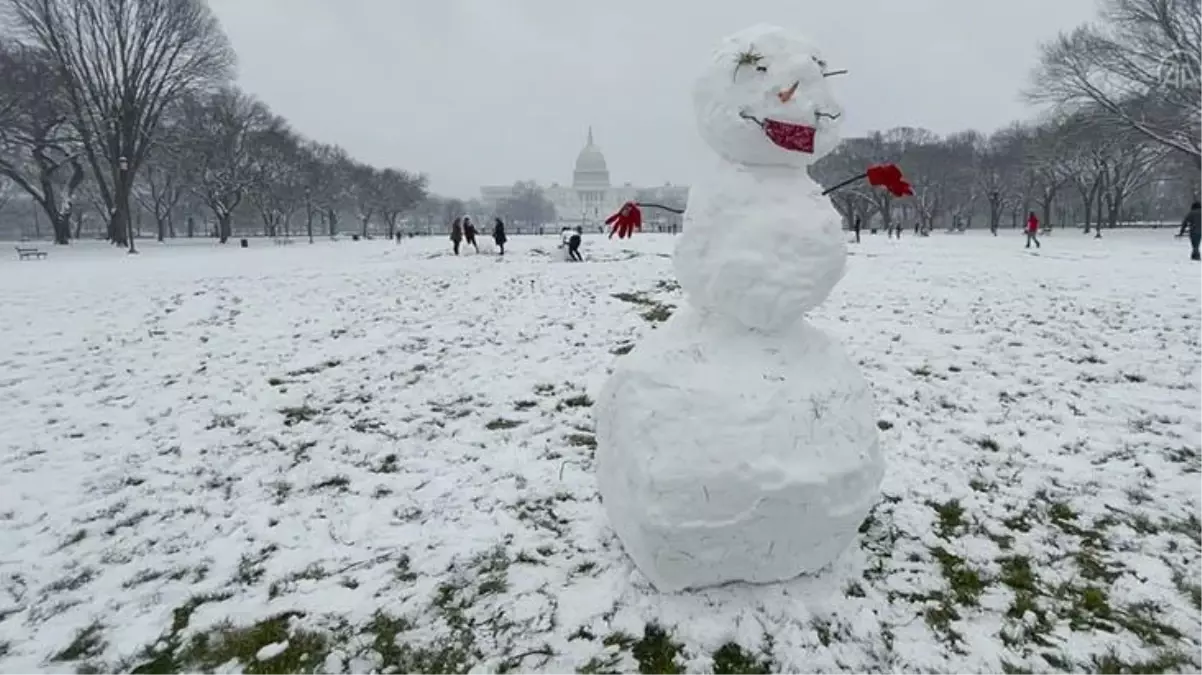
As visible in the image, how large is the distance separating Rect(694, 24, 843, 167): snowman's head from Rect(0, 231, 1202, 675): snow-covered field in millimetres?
2691

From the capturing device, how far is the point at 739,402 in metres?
3.24

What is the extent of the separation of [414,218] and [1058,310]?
292ft

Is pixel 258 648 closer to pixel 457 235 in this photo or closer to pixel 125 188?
pixel 457 235

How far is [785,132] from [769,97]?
0.20m

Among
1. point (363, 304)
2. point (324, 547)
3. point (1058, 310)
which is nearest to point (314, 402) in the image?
point (324, 547)

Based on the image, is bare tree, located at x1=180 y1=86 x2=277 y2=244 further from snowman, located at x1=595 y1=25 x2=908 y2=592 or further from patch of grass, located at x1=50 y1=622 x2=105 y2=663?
snowman, located at x1=595 y1=25 x2=908 y2=592

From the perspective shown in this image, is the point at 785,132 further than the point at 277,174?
No

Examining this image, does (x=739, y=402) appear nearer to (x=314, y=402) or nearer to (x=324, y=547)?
(x=324, y=547)

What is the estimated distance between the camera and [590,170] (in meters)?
129

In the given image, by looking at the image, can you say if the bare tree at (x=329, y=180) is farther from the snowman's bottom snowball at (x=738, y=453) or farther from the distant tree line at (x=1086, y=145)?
the snowman's bottom snowball at (x=738, y=453)

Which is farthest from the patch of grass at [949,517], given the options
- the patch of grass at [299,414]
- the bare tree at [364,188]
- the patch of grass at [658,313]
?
the bare tree at [364,188]

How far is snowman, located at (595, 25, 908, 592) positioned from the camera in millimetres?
3201

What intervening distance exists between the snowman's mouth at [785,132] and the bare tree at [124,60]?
33.2 m

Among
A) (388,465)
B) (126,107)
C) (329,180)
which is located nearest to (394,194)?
(329,180)
